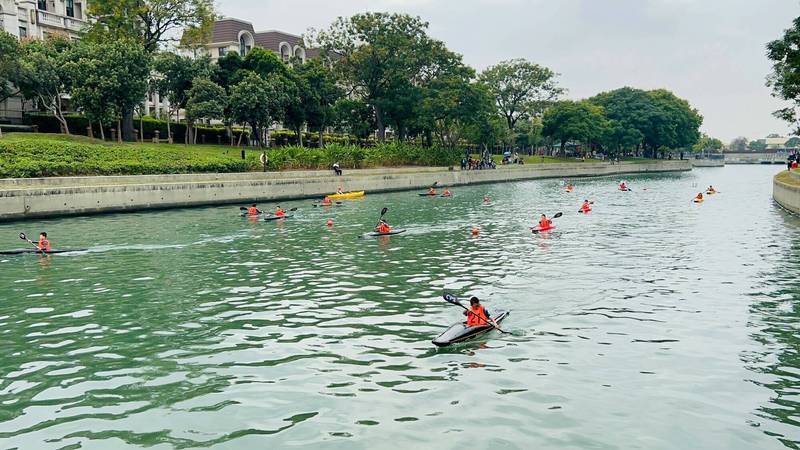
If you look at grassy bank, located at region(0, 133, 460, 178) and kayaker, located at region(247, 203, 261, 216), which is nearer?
kayaker, located at region(247, 203, 261, 216)

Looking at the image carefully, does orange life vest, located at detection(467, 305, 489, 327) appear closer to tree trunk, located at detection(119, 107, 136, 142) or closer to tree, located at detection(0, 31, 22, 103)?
tree, located at detection(0, 31, 22, 103)

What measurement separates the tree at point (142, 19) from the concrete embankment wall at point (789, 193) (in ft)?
184

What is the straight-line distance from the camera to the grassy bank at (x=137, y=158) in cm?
4338

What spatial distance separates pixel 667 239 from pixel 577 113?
291ft

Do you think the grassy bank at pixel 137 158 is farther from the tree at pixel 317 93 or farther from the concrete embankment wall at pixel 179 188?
the tree at pixel 317 93

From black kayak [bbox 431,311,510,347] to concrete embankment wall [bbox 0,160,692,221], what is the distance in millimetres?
33708

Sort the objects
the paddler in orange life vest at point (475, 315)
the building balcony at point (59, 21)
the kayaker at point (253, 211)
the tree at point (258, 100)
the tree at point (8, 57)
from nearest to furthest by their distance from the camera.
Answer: the paddler in orange life vest at point (475, 315) → the kayaker at point (253, 211) → the tree at point (8, 57) → the tree at point (258, 100) → the building balcony at point (59, 21)

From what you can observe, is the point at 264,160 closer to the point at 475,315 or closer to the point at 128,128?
the point at 128,128

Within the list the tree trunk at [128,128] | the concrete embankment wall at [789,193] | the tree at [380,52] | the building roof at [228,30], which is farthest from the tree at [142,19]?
the concrete embankment wall at [789,193]

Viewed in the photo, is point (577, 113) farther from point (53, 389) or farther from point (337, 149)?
point (53, 389)

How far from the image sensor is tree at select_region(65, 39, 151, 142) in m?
54.3

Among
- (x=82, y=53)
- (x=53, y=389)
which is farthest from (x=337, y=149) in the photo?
(x=53, y=389)

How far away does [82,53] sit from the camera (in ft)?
185

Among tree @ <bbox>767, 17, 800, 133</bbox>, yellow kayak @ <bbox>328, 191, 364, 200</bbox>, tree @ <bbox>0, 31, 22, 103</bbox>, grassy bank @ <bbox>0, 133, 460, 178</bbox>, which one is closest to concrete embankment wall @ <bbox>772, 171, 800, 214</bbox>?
tree @ <bbox>767, 17, 800, 133</bbox>
